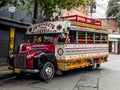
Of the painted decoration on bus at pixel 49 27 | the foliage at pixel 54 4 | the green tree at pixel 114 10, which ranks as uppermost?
the green tree at pixel 114 10

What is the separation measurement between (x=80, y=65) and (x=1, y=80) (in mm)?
4509

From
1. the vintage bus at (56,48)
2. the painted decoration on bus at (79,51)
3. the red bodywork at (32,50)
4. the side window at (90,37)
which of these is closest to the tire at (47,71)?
the vintage bus at (56,48)


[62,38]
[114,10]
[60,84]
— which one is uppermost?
[114,10]

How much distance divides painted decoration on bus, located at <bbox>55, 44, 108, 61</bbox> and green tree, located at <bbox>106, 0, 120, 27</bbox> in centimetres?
3696

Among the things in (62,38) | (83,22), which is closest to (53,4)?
(83,22)

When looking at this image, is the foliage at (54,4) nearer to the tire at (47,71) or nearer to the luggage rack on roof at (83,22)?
the luggage rack on roof at (83,22)

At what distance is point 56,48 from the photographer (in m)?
13.4

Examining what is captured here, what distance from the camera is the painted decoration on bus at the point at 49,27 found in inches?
526

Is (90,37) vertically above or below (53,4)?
below

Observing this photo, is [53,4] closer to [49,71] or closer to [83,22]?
[83,22]

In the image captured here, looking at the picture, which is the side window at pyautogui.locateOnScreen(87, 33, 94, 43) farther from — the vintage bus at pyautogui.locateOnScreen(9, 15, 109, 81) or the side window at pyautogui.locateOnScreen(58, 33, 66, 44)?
the side window at pyautogui.locateOnScreen(58, 33, 66, 44)

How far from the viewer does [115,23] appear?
56406 mm

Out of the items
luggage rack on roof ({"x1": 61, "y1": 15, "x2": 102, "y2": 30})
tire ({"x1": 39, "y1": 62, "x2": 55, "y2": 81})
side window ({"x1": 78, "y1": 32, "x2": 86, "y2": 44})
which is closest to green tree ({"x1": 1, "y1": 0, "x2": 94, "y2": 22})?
luggage rack on roof ({"x1": 61, "y1": 15, "x2": 102, "y2": 30})

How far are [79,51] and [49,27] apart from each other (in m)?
2.14
